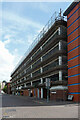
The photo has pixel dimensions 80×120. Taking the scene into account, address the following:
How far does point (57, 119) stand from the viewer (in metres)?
9.67

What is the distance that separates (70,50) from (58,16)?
9.11 m

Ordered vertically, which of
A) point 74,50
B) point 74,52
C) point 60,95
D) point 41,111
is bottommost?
point 60,95

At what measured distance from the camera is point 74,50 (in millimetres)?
31250

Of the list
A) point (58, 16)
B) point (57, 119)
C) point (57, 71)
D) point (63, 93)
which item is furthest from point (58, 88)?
point (57, 119)

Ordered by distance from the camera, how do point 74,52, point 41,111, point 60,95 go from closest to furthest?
1. point 41,111
2. point 74,52
3. point 60,95

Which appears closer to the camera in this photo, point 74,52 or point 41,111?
point 41,111

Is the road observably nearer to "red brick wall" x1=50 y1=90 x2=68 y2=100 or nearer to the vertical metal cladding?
the vertical metal cladding

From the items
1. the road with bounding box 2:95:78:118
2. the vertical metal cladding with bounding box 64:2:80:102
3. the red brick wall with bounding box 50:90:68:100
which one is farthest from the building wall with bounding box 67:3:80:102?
the road with bounding box 2:95:78:118

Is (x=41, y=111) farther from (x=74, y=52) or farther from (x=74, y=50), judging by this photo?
(x=74, y=50)

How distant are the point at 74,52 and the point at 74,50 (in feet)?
1.26

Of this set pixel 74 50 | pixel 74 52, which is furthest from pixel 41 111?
pixel 74 50

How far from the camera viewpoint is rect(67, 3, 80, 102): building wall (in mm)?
29814

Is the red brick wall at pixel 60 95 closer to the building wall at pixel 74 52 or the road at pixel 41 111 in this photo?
the building wall at pixel 74 52

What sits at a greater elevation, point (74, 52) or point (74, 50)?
point (74, 50)
